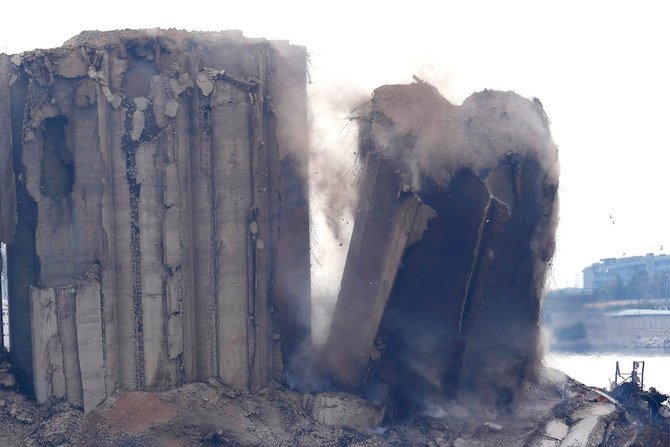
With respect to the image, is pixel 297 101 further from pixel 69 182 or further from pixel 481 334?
pixel 481 334

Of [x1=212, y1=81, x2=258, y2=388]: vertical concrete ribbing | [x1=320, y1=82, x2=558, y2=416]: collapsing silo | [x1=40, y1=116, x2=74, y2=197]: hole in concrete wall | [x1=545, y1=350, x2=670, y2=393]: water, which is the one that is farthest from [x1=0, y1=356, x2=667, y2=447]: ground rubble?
[x1=545, y1=350, x2=670, y2=393]: water

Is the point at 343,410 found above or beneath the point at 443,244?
beneath

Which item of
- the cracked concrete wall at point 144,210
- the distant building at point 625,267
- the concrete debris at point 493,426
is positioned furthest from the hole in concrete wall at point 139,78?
the distant building at point 625,267

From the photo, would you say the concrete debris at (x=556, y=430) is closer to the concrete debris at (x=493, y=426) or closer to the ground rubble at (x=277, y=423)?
the ground rubble at (x=277, y=423)

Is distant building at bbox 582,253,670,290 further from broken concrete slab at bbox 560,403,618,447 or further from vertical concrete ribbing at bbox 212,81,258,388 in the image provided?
vertical concrete ribbing at bbox 212,81,258,388

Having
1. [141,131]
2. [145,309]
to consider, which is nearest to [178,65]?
[141,131]

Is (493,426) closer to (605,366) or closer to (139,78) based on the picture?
(139,78)

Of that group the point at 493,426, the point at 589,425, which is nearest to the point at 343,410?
the point at 493,426
